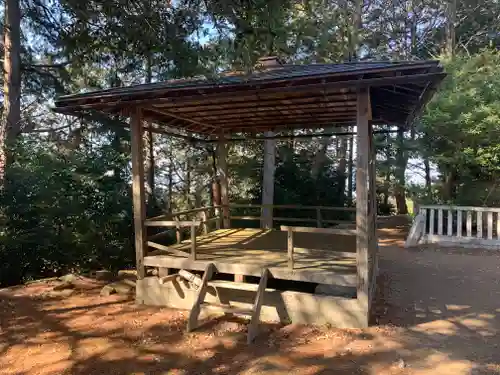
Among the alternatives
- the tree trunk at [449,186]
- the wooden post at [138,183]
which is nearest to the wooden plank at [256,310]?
the wooden post at [138,183]

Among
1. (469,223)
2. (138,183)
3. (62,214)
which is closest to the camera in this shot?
(138,183)

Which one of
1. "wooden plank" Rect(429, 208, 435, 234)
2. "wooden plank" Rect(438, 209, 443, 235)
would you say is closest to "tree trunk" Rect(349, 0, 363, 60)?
"wooden plank" Rect(429, 208, 435, 234)

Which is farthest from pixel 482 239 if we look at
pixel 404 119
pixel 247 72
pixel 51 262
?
pixel 51 262

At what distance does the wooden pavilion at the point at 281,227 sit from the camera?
173 inches

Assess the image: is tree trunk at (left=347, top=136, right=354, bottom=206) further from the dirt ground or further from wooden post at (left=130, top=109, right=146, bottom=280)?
wooden post at (left=130, top=109, right=146, bottom=280)

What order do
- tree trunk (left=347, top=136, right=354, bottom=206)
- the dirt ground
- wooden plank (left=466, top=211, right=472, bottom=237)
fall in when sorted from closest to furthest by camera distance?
1. the dirt ground
2. wooden plank (left=466, top=211, right=472, bottom=237)
3. tree trunk (left=347, top=136, right=354, bottom=206)

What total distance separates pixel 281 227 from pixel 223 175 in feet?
12.0

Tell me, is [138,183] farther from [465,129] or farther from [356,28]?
[356,28]

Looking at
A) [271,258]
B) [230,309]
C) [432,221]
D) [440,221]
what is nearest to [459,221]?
[440,221]

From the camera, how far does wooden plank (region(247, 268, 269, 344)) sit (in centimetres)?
413

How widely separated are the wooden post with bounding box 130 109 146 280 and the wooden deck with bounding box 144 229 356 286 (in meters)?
0.15

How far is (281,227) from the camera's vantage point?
4887mm

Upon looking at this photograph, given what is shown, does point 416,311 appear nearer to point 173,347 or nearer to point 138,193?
point 173,347

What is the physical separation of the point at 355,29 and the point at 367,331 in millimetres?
12705
